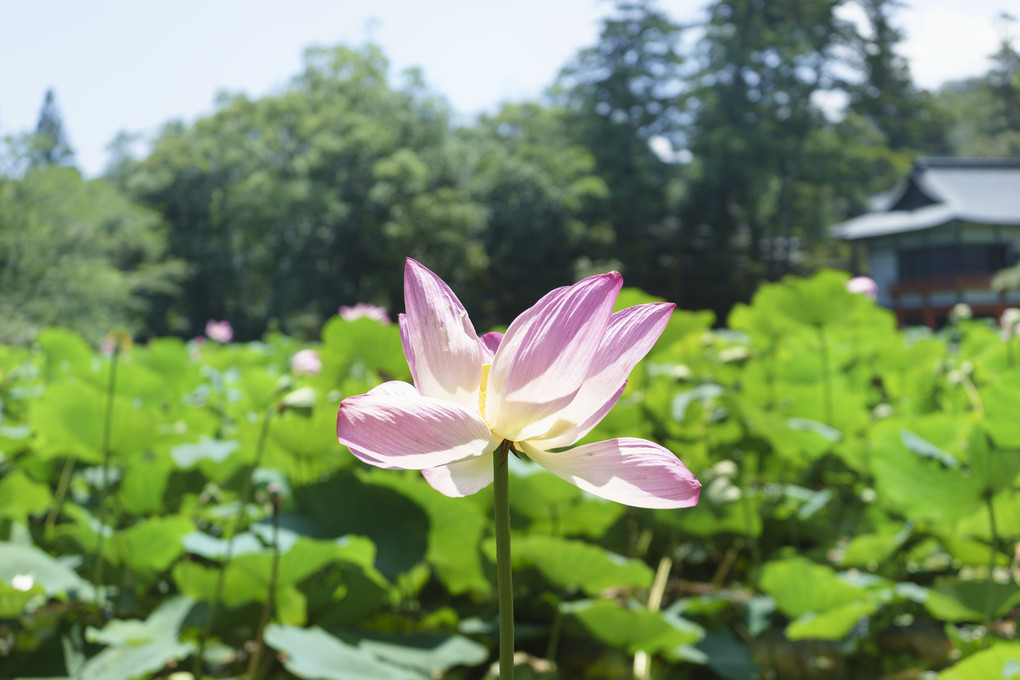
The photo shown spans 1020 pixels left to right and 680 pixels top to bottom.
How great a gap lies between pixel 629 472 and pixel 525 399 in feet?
0.12

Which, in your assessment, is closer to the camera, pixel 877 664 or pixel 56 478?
pixel 877 664

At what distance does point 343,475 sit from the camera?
71 cm

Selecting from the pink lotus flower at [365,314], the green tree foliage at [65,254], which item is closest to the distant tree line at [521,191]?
the green tree foliage at [65,254]

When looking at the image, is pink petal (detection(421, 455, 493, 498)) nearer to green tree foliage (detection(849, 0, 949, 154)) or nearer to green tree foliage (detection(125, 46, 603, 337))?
green tree foliage (detection(125, 46, 603, 337))

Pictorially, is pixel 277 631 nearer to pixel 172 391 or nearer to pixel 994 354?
pixel 172 391

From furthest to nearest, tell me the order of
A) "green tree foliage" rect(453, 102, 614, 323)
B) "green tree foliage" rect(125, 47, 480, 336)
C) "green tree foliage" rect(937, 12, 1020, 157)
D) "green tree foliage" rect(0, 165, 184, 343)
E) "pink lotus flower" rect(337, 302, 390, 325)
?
"green tree foliage" rect(937, 12, 1020, 157) < "green tree foliage" rect(125, 47, 480, 336) < "green tree foliage" rect(453, 102, 614, 323) < "green tree foliage" rect(0, 165, 184, 343) < "pink lotus flower" rect(337, 302, 390, 325)

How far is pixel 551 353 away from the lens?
0.76 feet

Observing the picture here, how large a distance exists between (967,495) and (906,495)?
5 cm

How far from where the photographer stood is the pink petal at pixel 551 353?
9.0 inches

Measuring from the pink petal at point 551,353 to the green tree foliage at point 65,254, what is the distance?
1029cm

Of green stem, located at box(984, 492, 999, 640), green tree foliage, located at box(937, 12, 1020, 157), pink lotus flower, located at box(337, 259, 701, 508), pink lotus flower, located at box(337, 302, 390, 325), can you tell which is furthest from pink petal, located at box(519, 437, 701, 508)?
green tree foliage, located at box(937, 12, 1020, 157)

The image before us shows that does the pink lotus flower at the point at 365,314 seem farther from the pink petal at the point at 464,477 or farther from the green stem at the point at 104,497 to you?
the pink petal at the point at 464,477

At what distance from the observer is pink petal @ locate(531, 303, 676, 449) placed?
0.76 feet

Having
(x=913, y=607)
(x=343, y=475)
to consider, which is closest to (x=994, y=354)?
(x=913, y=607)
